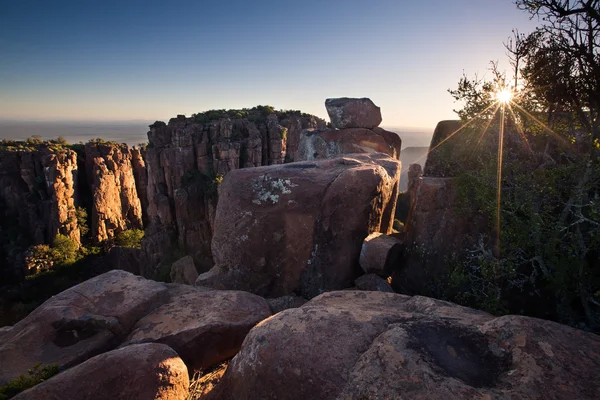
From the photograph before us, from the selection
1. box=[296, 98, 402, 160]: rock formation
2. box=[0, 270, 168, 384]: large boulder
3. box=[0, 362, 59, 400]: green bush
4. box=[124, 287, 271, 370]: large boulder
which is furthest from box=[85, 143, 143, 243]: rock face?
box=[0, 362, 59, 400]: green bush

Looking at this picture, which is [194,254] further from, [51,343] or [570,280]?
[570,280]

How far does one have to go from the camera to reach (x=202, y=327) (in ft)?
19.7

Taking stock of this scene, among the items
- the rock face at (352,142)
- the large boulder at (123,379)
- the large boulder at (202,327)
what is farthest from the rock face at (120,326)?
the rock face at (352,142)

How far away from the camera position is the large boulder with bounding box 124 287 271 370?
592 cm

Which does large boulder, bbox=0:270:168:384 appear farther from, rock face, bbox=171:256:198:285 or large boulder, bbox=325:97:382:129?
rock face, bbox=171:256:198:285

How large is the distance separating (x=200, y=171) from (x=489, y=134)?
55881 millimetres

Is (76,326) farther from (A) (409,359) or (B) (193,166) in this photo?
(B) (193,166)

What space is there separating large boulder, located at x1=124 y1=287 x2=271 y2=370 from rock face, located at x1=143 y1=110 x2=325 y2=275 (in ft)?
157

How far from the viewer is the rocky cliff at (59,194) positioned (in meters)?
59.2

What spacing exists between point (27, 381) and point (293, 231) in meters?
5.91

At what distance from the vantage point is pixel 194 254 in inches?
2085

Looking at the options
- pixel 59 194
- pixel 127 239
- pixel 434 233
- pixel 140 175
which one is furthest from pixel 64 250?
pixel 434 233

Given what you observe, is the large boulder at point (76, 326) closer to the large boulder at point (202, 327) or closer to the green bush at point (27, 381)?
the large boulder at point (202, 327)

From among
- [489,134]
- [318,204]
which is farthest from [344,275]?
[489,134]
